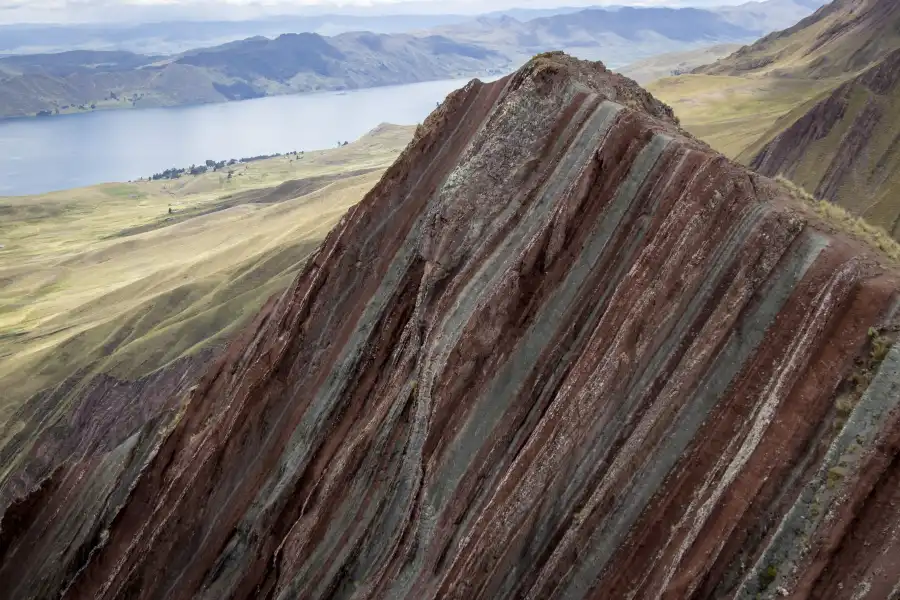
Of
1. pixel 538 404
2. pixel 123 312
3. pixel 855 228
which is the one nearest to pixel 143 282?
pixel 123 312

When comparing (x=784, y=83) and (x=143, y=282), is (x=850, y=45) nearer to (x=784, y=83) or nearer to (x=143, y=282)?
(x=784, y=83)

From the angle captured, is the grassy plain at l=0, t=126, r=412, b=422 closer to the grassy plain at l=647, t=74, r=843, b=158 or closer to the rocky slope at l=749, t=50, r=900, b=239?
the rocky slope at l=749, t=50, r=900, b=239

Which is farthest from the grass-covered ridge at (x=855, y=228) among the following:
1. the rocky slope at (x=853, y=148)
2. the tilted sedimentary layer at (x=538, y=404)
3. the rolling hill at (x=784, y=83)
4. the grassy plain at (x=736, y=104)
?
the rolling hill at (x=784, y=83)

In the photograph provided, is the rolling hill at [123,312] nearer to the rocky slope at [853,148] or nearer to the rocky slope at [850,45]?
the rocky slope at [853,148]

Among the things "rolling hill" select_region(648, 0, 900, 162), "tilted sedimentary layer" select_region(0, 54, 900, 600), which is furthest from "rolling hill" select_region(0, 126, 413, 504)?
"rolling hill" select_region(648, 0, 900, 162)

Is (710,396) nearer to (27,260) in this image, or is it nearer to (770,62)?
(27,260)

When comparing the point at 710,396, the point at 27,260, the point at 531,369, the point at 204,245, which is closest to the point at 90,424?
the point at 531,369
